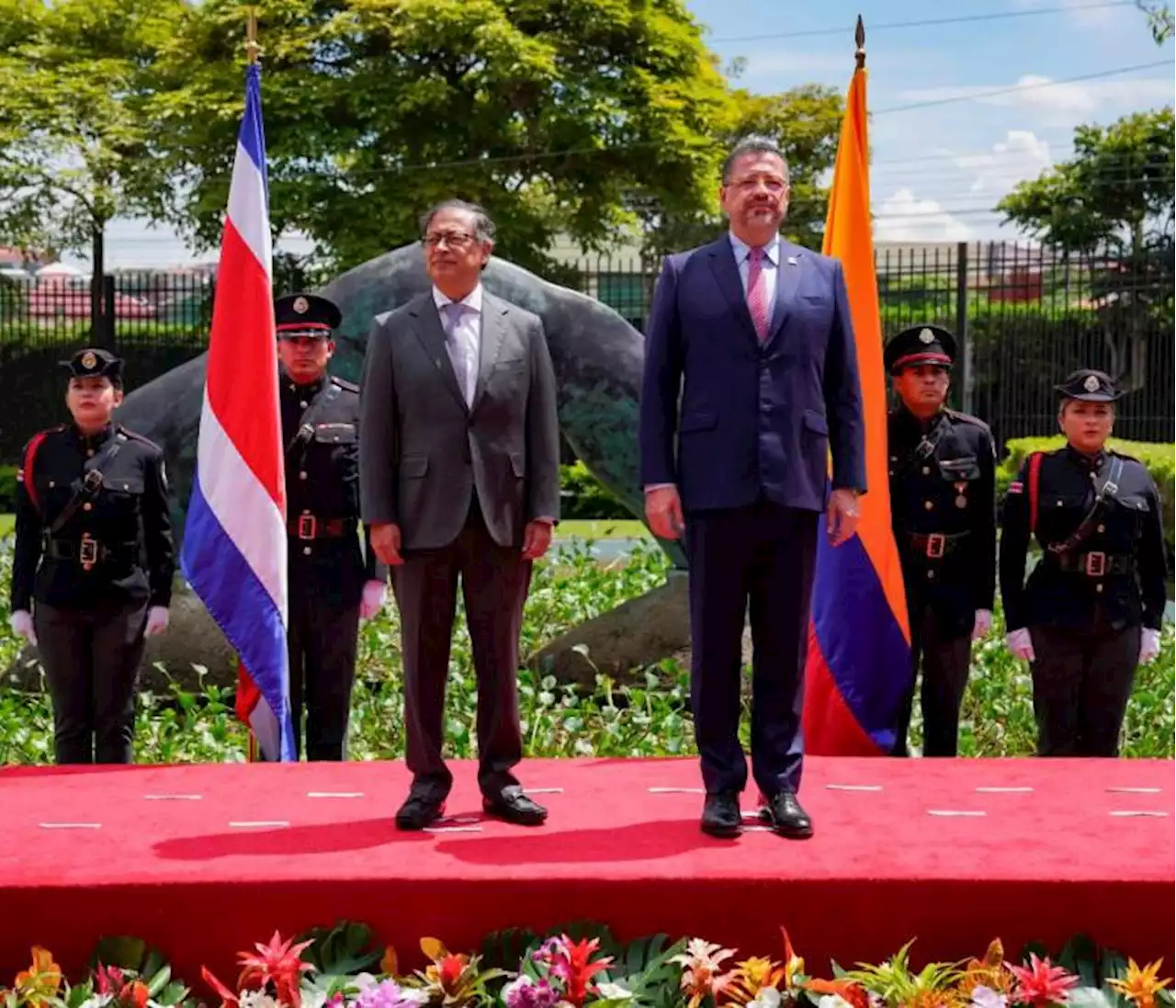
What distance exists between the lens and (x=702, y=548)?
12.1 feet

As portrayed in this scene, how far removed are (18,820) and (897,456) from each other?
2689mm

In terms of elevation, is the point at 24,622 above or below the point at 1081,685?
above

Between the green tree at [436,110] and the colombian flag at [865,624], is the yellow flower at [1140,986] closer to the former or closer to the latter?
the colombian flag at [865,624]

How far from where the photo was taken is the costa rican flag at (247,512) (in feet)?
16.0

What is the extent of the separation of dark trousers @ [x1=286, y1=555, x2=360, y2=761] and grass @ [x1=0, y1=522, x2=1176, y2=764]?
0.74 m

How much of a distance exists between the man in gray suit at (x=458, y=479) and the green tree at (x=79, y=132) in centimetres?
1631

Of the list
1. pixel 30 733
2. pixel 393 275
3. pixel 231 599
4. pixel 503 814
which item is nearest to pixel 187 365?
pixel 393 275

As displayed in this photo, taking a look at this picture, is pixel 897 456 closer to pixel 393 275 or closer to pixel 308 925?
pixel 308 925

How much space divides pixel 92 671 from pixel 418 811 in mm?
1549

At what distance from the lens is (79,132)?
20.4 m

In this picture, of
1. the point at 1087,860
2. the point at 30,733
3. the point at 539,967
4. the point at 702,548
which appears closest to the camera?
the point at 539,967

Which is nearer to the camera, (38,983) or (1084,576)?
(38,983)

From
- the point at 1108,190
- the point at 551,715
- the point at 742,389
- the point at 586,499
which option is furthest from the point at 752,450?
the point at 1108,190

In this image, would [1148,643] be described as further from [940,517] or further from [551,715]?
[551,715]
